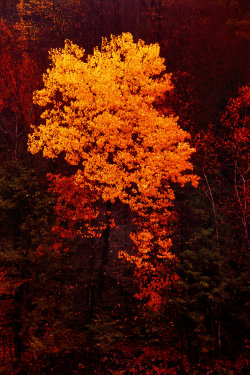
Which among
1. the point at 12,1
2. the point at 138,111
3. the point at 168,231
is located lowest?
the point at 168,231

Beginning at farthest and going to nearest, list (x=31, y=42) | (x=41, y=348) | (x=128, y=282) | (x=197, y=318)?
(x=31, y=42) → (x=128, y=282) → (x=41, y=348) → (x=197, y=318)

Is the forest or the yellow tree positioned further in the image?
the yellow tree

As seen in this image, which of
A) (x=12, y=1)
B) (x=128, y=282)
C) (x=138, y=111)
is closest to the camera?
(x=138, y=111)

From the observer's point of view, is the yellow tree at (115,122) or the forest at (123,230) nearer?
the forest at (123,230)

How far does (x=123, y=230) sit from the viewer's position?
19.7m

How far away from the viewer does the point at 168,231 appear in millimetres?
17625

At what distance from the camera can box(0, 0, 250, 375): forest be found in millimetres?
12906

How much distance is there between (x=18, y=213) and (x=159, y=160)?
8.08m

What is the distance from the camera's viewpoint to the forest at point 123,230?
12906 mm

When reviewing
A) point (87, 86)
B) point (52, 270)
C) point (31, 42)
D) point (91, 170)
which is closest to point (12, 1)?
point (31, 42)

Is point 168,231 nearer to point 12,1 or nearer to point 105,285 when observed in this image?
point 105,285

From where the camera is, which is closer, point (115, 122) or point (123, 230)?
point (115, 122)

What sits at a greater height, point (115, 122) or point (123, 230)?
point (115, 122)

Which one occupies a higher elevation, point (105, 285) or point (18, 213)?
point (18, 213)
